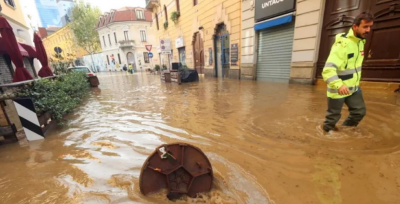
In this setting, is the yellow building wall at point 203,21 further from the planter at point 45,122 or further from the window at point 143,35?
the window at point 143,35

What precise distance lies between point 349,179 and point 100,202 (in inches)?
96.6

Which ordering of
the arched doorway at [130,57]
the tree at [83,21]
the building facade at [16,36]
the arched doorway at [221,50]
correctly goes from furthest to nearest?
the arched doorway at [130,57], the tree at [83,21], the arched doorway at [221,50], the building facade at [16,36]

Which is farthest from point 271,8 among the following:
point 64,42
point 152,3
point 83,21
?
point 64,42

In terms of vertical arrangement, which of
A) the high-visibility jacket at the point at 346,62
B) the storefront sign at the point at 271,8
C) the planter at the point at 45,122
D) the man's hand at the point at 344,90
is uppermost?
the storefront sign at the point at 271,8

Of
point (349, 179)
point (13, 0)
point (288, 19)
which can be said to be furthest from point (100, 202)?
point (13, 0)

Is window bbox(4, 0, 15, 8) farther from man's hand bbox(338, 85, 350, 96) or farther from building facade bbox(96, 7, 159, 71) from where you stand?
building facade bbox(96, 7, 159, 71)

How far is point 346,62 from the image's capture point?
2395 millimetres

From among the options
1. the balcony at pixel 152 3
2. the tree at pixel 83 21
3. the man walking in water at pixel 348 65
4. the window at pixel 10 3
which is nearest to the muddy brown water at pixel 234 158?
the man walking in water at pixel 348 65

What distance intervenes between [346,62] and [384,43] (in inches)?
185

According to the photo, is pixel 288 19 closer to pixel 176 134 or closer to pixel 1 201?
pixel 176 134

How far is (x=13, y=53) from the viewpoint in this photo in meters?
5.54

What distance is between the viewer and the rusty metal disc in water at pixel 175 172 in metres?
1.62

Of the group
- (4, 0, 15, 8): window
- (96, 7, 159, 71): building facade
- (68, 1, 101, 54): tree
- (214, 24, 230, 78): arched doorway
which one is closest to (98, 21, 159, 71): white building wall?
(96, 7, 159, 71): building facade

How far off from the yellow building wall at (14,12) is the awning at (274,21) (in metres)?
14.8
